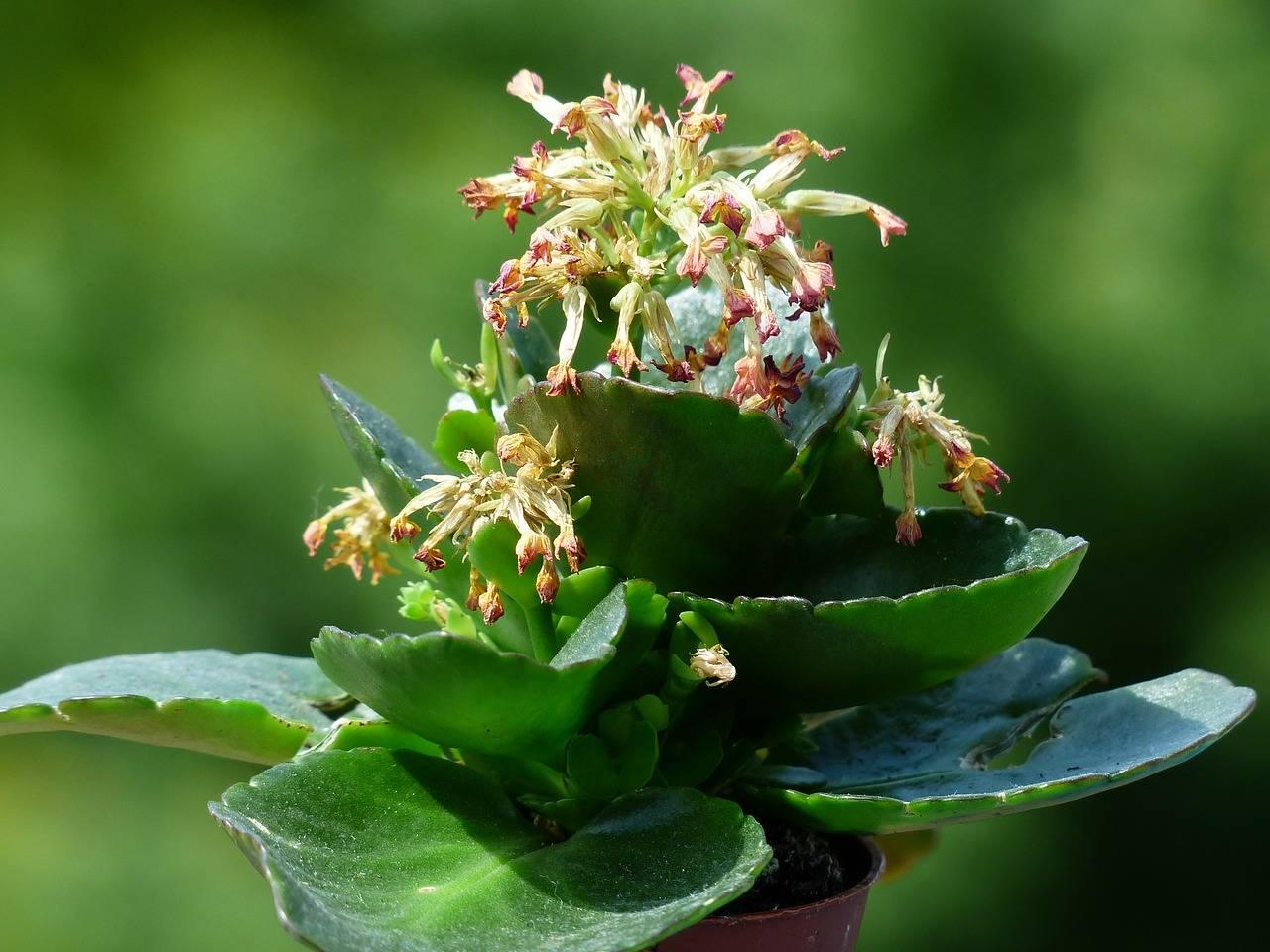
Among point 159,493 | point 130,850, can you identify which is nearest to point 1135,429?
point 159,493

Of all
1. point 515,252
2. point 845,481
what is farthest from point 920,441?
point 515,252

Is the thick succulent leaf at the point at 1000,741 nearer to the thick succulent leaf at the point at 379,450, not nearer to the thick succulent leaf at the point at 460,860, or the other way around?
the thick succulent leaf at the point at 460,860

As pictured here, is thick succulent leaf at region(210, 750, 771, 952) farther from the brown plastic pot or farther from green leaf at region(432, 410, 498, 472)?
green leaf at region(432, 410, 498, 472)

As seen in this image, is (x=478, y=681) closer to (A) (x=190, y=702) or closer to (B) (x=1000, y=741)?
(A) (x=190, y=702)

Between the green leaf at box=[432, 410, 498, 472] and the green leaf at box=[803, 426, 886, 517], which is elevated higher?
the green leaf at box=[432, 410, 498, 472]

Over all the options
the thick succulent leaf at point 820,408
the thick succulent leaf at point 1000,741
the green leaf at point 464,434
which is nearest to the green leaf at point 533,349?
the green leaf at point 464,434

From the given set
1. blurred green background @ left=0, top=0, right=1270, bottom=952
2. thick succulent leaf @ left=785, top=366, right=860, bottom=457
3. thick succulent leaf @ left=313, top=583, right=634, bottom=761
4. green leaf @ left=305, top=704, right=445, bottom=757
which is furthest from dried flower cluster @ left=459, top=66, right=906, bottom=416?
blurred green background @ left=0, top=0, right=1270, bottom=952
